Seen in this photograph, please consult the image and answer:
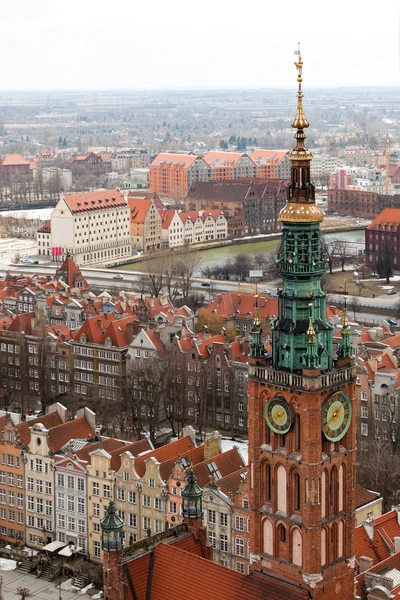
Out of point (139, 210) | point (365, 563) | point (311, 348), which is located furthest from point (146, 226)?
point (311, 348)

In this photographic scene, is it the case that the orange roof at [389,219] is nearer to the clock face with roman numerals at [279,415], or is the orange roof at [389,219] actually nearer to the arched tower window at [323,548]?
the clock face with roman numerals at [279,415]

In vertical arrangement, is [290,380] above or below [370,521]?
above

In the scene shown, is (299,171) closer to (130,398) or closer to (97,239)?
(130,398)

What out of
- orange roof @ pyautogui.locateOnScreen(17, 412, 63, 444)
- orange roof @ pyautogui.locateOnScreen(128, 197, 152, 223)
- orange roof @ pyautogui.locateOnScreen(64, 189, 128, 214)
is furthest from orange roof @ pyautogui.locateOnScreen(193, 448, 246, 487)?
orange roof @ pyautogui.locateOnScreen(128, 197, 152, 223)

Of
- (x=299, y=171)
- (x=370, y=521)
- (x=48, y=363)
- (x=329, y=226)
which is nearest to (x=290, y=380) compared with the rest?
(x=299, y=171)

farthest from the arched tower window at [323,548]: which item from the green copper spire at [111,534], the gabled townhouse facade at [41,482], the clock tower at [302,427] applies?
the gabled townhouse facade at [41,482]
